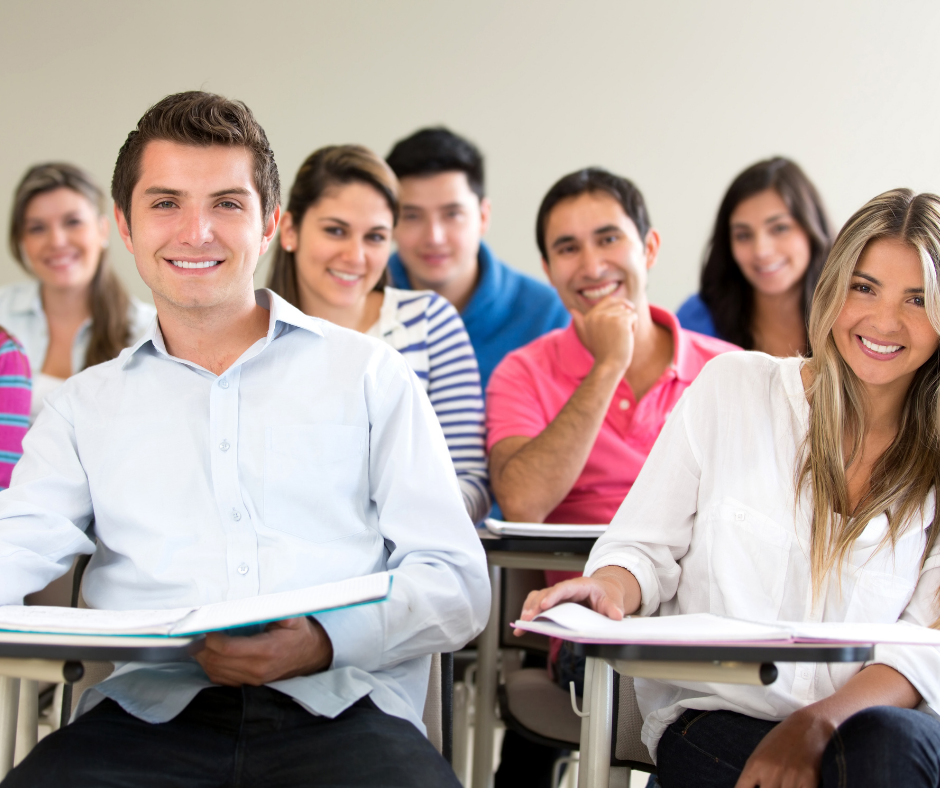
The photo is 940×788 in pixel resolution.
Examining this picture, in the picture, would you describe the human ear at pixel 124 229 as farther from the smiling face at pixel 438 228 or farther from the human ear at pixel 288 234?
the smiling face at pixel 438 228

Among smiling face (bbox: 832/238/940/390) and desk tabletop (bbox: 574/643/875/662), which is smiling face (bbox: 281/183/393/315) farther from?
desk tabletop (bbox: 574/643/875/662)

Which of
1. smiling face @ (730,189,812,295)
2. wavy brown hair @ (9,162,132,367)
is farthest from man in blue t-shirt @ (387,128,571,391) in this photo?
wavy brown hair @ (9,162,132,367)

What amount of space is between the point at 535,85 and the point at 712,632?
2.73 m

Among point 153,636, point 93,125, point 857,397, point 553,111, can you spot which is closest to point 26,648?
point 153,636

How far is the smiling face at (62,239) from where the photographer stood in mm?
3113

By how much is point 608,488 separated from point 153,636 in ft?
4.39

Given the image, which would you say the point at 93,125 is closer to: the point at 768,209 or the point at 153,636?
the point at 768,209

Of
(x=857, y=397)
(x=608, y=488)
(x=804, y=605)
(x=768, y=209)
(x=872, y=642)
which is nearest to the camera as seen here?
(x=872, y=642)

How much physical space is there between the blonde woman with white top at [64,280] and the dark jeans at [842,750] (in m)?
2.35

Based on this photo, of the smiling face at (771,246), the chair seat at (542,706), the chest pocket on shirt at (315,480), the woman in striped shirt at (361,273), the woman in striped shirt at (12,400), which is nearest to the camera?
the chest pocket on shirt at (315,480)

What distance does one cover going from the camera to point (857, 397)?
1.48 metres

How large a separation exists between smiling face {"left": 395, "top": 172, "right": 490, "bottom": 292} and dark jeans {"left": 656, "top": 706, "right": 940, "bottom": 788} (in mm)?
1801

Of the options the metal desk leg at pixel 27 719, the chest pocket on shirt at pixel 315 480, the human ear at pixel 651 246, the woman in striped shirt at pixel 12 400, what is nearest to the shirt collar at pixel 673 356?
the human ear at pixel 651 246

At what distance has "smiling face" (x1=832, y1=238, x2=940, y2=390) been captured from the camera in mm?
1405
